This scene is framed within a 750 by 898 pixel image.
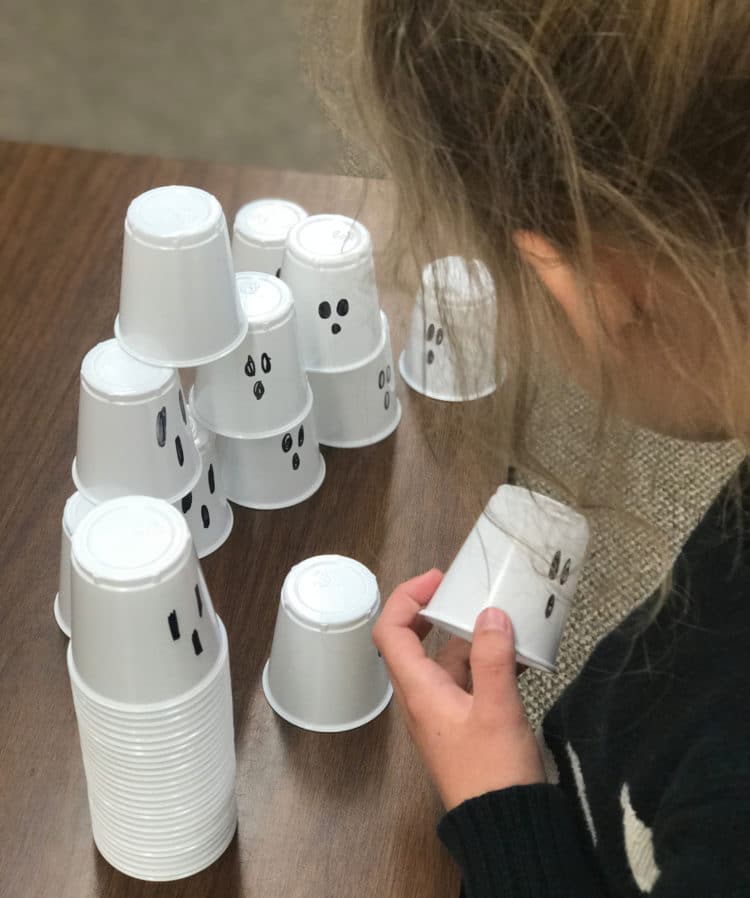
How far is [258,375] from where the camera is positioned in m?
0.79

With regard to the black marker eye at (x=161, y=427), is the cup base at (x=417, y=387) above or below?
below

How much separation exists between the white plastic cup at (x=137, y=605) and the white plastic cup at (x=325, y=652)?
0.37ft

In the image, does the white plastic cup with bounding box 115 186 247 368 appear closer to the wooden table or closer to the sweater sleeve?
the wooden table

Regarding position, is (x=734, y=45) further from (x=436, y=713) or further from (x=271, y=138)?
(x=271, y=138)

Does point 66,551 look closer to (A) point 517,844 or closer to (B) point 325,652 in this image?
(B) point 325,652

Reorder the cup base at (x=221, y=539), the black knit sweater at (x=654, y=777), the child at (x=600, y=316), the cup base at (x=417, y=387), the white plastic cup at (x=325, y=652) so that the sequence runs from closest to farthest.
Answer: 1. the child at (x=600, y=316)
2. the black knit sweater at (x=654, y=777)
3. the white plastic cup at (x=325, y=652)
4. the cup base at (x=221, y=539)
5. the cup base at (x=417, y=387)

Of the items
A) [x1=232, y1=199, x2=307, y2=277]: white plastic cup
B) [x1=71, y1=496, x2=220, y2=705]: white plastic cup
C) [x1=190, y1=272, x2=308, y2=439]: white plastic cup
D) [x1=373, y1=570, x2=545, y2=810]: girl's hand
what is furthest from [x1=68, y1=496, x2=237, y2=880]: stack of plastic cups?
[x1=232, y1=199, x2=307, y2=277]: white plastic cup

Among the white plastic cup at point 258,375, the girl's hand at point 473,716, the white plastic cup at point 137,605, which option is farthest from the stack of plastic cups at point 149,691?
the white plastic cup at point 258,375

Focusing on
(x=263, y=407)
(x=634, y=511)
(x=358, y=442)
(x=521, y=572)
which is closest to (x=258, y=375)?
(x=263, y=407)

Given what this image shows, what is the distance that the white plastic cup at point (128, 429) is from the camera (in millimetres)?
696

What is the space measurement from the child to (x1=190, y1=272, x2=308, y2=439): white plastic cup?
17 cm

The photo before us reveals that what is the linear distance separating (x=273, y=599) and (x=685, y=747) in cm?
28

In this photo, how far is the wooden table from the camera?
64cm

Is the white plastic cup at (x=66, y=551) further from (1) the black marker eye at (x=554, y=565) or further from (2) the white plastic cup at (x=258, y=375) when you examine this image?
(1) the black marker eye at (x=554, y=565)
